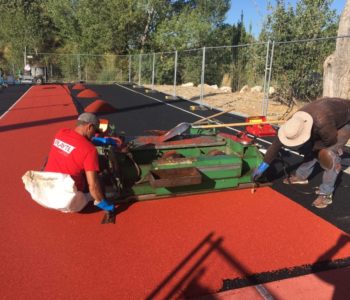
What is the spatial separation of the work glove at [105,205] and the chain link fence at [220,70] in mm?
7053

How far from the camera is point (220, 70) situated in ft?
81.7

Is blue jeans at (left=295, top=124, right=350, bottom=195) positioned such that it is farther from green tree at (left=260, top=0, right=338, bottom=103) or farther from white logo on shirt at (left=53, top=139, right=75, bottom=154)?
green tree at (left=260, top=0, right=338, bottom=103)

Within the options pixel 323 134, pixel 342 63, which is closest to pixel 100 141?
pixel 323 134

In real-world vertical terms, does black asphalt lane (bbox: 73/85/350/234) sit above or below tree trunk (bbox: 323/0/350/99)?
below

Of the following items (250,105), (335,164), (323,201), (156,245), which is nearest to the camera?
(156,245)

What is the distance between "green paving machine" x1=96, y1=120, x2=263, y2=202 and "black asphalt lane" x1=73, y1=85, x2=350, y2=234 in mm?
840

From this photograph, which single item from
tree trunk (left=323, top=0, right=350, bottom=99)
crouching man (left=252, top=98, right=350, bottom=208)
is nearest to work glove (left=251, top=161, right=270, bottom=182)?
crouching man (left=252, top=98, right=350, bottom=208)

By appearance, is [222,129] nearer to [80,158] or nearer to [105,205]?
[105,205]

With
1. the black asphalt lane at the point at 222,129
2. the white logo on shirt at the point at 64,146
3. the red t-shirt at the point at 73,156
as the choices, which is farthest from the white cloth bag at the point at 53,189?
the black asphalt lane at the point at 222,129

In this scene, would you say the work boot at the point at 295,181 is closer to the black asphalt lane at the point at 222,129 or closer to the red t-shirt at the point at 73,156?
the black asphalt lane at the point at 222,129

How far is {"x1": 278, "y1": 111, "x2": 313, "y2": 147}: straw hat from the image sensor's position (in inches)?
174

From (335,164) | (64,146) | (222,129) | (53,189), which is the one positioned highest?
(64,146)

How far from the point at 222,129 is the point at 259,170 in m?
4.99

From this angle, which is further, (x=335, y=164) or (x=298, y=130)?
(x=335, y=164)
